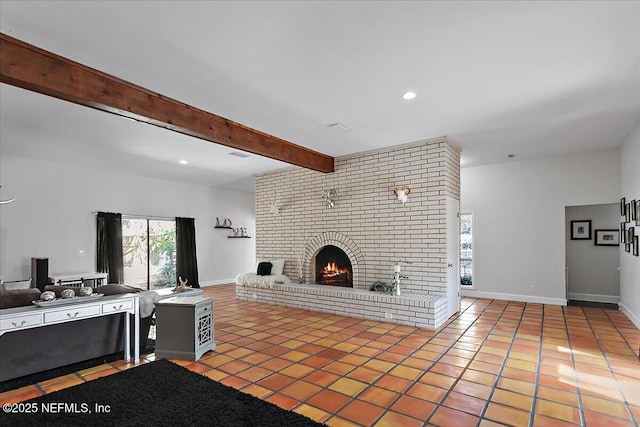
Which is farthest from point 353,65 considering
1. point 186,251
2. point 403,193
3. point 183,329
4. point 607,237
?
point 186,251

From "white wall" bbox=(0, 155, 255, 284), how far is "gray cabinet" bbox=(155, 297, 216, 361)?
4382 mm

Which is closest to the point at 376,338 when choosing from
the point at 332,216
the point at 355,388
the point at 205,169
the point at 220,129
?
the point at 355,388

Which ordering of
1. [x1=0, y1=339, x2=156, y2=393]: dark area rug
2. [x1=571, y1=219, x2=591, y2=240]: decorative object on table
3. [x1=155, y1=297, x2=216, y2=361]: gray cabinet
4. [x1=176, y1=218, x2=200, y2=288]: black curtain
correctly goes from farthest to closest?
[x1=176, y1=218, x2=200, y2=288]: black curtain
[x1=571, y1=219, x2=591, y2=240]: decorative object on table
[x1=155, y1=297, x2=216, y2=361]: gray cabinet
[x1=0, y1=339, x2=156, y2=393]: dark area rug

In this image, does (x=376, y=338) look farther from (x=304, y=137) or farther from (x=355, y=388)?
(x=304, y=137)

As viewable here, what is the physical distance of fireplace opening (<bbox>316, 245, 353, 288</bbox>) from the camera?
21.1ft

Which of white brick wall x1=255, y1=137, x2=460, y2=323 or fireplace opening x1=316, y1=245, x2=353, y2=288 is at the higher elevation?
white brick wall x1=255, y1=137, x2=460, y2=323

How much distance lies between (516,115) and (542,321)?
323 centimetres

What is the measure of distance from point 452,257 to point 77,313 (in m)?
5.08

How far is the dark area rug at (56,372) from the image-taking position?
2.98 m

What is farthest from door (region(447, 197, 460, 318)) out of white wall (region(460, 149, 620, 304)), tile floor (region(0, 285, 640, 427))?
white wall (region(460, 149, 620, 304))

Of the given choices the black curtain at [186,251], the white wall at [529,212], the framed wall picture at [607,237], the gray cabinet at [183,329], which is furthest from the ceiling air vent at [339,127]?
the framed wall picture at [607,237]

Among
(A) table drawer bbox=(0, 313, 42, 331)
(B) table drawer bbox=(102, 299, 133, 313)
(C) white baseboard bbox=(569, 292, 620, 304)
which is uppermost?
(A) table drawer bbox=(0, 313, 42, 331)

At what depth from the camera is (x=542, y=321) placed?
5.13m

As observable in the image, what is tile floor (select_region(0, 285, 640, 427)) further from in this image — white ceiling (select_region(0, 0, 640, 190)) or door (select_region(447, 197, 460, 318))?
white ceiling (select_region(0, 0, 640, 190))
